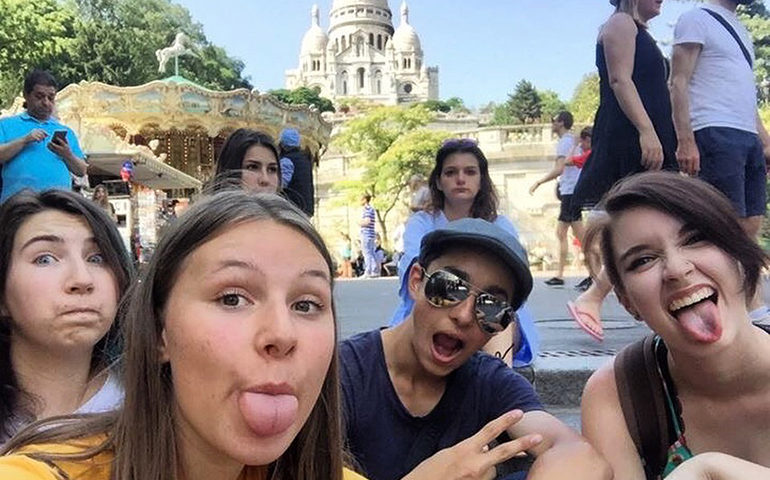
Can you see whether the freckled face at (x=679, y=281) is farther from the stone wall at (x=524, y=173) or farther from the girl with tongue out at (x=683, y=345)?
the stone wall at (x=524, y=173)

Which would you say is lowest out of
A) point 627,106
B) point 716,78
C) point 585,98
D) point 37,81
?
point 627,106

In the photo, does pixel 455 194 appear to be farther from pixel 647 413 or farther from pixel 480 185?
pixel 647 413

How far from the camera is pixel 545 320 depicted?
5.81 meters

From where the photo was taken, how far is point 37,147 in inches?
193

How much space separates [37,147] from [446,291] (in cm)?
390

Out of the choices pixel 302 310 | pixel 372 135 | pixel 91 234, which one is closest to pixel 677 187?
pixel 302 310

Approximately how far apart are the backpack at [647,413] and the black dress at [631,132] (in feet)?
5.67

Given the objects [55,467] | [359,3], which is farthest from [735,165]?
[359,3]

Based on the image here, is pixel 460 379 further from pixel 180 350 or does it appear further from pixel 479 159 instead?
pixel 479 159

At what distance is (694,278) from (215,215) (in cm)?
121

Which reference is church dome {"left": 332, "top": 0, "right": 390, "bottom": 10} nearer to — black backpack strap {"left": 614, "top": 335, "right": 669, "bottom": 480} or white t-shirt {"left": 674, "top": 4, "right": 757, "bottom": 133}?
white t-shirt {"left": 674, "top": 4, "right": 757, "bottom": 133}

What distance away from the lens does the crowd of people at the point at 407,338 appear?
46.1 inches

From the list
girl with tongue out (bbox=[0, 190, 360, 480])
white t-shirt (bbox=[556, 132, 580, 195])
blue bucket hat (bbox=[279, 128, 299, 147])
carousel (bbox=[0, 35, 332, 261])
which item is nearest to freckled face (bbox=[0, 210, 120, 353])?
girl with tongue out (bbox=[0, 190, 360, 480])

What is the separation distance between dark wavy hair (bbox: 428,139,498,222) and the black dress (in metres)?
0.45
